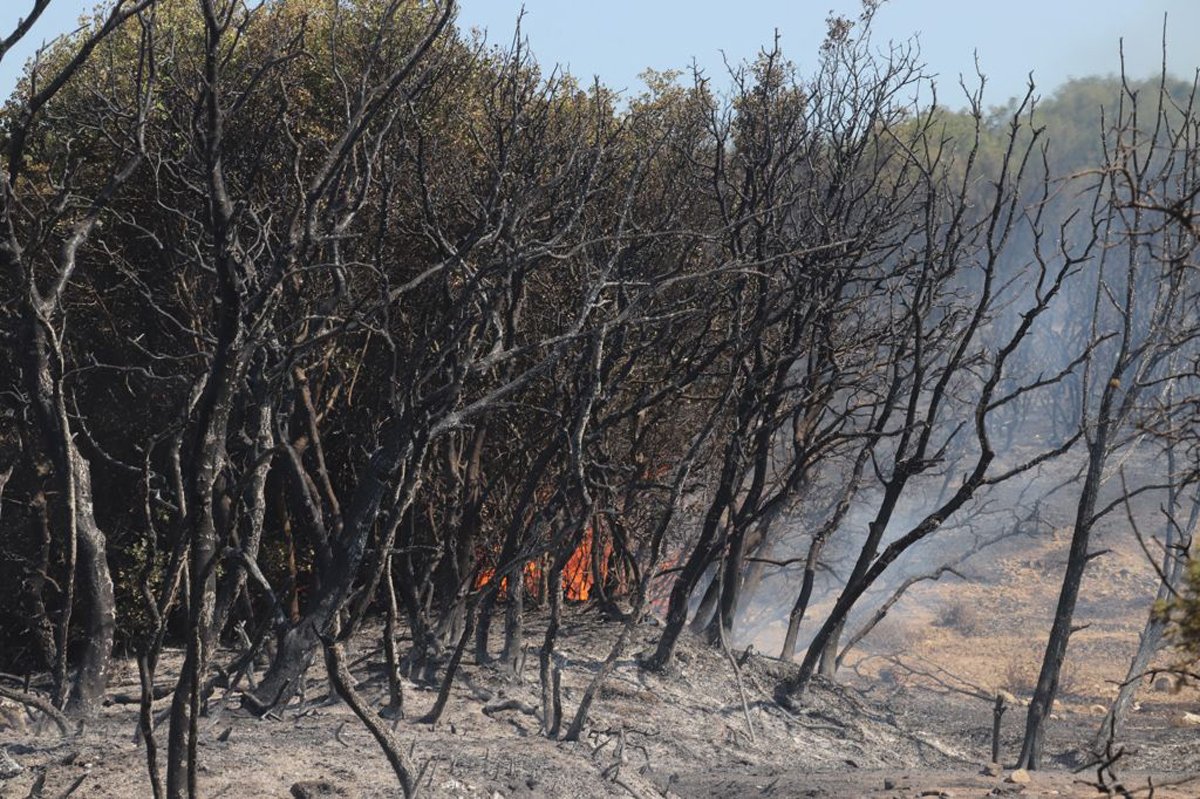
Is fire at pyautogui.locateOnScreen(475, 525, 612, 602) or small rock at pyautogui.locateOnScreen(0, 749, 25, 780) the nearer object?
small rock at pyautogui.locateOnScreen(0, 749, 25, 780)

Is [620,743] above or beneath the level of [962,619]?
beneath

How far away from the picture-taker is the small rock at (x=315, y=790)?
679cm

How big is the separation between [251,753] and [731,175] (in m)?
7.88

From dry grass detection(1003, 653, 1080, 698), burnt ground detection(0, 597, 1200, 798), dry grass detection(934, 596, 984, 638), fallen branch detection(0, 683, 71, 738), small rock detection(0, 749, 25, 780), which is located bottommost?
small rock detection(0, 749, 25, 780)

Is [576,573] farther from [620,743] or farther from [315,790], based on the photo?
[315,790]

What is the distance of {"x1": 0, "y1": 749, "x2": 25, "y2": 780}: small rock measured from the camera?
252 inches

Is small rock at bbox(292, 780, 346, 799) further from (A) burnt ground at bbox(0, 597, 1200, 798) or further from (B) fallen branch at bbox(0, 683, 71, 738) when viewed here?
(B) fallen branch at bbox(0, 683, 71, 738)

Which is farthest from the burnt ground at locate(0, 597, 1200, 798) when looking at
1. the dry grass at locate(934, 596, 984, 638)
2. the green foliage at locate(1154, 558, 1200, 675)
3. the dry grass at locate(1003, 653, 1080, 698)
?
the dry grass at locate(934, 596, 984, 638)

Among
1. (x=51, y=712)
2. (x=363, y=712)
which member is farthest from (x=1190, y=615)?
(x=51, y=712)

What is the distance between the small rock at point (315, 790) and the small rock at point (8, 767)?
4.17 ft

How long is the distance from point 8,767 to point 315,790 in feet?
4.67

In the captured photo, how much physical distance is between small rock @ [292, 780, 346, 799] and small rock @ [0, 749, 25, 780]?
1.27 m

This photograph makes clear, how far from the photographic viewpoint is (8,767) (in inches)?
254

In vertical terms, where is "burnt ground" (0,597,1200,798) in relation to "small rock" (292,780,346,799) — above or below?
above
